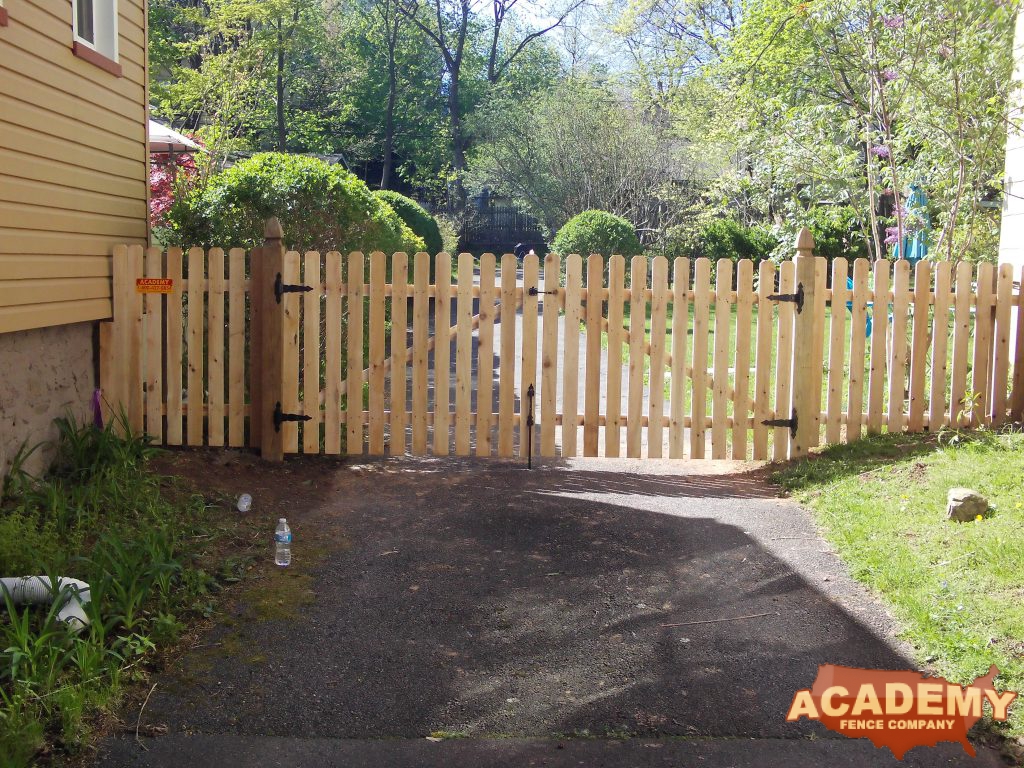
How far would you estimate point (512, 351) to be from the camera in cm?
733

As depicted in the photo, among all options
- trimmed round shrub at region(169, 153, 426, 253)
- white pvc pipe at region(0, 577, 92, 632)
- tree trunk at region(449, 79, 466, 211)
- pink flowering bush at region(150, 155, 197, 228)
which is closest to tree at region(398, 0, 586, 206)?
tree trunk at region(449, 79, 466, 211)

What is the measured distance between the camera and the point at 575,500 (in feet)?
21.8

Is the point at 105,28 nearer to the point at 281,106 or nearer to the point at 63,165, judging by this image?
the point at 63,165

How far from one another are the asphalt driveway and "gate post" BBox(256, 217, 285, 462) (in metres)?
0.54

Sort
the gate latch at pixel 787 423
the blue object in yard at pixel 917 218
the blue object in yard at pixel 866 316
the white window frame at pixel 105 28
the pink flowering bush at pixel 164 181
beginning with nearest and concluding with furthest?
the white window frame at pixel 105 28 → the gate latch at pixel 787 423 → the blue object in yard at pixel 866 316 → the blue object in yard at pixel 917 218 → the pink flowering bush at pixel 164 181

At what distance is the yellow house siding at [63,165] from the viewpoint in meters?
5.73

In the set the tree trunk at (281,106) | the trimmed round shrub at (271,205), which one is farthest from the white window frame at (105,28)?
the tree trunk at (281,106)

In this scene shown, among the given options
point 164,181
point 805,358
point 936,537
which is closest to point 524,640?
point 936,537

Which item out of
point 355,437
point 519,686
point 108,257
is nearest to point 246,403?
point 355,437

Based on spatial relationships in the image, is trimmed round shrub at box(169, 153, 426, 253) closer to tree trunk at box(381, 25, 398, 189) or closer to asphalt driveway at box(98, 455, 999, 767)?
asphalt driveway at box(98, 455, 999, 767)

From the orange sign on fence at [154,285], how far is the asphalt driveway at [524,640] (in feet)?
5.05

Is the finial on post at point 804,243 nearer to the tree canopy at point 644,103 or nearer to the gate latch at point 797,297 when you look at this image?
the gate latch at point 797,297

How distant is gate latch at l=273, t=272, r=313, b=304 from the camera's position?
7172 mm

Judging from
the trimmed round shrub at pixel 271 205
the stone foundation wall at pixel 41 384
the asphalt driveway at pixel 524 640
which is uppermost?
the trimmed round shrub at pixel 271 205
